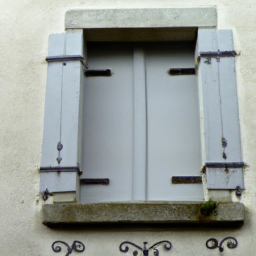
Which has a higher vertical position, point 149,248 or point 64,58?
point 64,58

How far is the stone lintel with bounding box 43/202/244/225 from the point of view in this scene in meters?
4.03

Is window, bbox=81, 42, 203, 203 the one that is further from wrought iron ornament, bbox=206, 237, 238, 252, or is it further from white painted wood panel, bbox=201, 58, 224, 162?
wrought iron ornament, bbox=206, 237, 238, 252

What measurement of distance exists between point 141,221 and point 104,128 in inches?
40.9

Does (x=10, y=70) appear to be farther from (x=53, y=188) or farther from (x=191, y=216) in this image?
(x=191, y=216)

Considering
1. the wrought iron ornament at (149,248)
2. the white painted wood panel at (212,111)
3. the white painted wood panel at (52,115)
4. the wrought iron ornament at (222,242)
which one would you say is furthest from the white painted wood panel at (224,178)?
the white painted wood panel at (52,115)

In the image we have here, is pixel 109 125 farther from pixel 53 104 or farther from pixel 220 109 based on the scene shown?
pixel 220 109

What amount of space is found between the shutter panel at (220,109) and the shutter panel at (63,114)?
1105mm

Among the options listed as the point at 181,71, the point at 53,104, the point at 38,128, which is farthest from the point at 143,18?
the point at 38,128

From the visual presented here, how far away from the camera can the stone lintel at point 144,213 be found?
4.03m

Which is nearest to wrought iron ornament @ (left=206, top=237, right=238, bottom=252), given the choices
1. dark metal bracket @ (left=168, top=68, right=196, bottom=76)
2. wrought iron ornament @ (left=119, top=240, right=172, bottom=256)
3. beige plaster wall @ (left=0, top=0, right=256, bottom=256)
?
beige plaster wall @ (left=0, top=0, right=256, bottom=256)

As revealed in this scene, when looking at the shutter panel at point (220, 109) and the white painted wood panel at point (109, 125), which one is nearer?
the shutter panel at point (220, 109)

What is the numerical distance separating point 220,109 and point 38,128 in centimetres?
160

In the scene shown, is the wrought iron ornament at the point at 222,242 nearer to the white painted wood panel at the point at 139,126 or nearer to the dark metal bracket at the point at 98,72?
the white painted wood panel at the point at 139,126

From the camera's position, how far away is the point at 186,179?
4457 mm
